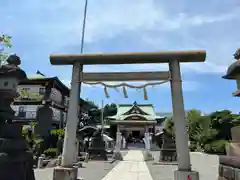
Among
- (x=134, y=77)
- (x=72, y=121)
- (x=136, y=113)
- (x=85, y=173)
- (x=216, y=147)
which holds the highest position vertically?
(x=136, y=113)

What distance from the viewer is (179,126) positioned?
6891mm

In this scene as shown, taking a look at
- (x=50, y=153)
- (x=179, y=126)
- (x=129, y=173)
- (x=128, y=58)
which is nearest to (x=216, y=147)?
(x=129, y=173)

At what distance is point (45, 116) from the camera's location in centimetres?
2292

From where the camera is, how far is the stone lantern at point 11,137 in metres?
5.10

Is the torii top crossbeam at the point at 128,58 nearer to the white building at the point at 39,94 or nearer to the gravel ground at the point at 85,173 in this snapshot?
the gravel ground at the point at 85,173

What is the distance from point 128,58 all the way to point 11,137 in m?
4.10

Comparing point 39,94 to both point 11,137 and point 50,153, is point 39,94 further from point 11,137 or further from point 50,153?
point 11,137

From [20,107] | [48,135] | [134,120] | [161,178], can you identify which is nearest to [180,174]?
[161,178]

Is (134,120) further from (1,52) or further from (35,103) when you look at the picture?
(1,52)

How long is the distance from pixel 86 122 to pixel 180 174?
2457cm

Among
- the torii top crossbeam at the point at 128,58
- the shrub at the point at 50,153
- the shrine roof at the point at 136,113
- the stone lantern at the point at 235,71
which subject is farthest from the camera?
the shrine roof at the point at 136,113

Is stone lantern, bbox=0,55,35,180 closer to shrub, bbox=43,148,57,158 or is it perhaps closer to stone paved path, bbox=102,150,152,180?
stone paved path, bbox=102,150,152,180

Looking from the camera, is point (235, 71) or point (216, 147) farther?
point (216, 147)

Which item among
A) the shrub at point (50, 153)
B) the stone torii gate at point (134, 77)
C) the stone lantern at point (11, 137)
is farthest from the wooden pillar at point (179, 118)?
the shrub at point (50, 153)
